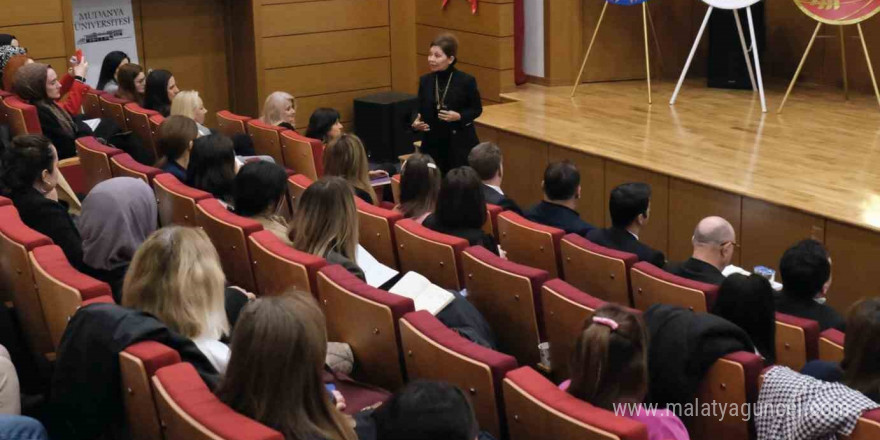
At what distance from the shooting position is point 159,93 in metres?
6.45

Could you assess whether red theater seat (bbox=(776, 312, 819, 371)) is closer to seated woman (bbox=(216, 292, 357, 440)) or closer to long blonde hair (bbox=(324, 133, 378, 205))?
seated woman (bbox=(216, 292, 357, 440))

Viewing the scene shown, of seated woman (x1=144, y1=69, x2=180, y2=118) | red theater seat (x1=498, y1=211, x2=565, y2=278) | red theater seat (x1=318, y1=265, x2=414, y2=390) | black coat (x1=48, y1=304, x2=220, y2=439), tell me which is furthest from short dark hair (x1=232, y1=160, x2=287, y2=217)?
seated woman (x1=144, y1=69, x2=180, y2=118)

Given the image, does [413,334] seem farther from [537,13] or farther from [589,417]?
[537,13]

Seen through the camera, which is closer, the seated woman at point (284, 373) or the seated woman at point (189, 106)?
the seated woman at point (284, 373)

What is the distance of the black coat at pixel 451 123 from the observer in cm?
677

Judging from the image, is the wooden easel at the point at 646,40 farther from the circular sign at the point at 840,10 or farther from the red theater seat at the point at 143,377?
the red theater seat at the point at 143,377

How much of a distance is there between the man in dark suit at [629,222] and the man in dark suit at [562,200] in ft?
0.82

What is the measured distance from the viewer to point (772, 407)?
268 centimetres

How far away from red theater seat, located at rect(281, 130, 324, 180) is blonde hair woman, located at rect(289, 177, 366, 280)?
6.17ft

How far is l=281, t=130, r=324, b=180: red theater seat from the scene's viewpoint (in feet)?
18.4

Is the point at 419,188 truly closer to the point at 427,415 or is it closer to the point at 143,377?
the point at 143,377

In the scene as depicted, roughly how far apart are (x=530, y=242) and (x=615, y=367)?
1920 millimetres

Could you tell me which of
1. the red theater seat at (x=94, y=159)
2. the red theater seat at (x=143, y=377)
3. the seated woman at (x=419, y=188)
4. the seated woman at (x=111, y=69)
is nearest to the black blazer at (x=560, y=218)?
the seated woman at (x=419, y=188)

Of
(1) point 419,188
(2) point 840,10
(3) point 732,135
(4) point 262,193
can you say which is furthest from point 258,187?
(2) point 840,10
